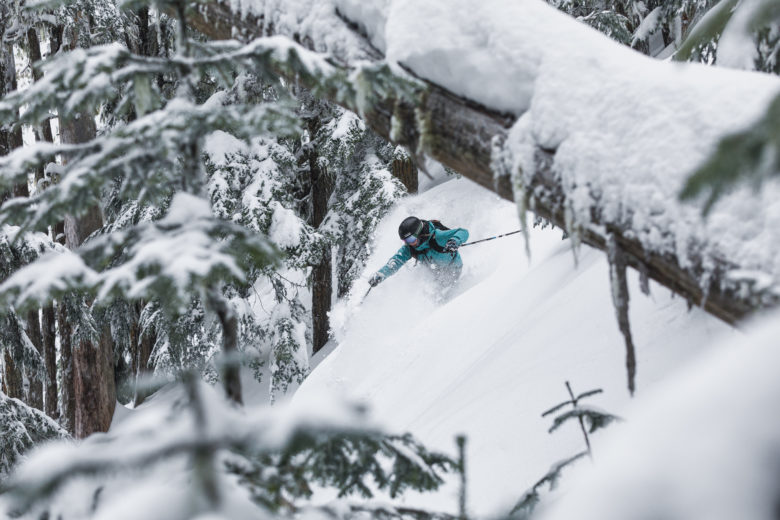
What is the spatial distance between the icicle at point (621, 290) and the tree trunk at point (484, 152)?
0.03 meters

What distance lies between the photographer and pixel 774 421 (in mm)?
761

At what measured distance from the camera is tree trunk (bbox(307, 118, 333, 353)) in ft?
46.2

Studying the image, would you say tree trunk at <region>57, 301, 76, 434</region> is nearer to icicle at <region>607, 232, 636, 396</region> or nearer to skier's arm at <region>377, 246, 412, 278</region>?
skier's arm at <region>377, 246, 412, 278</region>

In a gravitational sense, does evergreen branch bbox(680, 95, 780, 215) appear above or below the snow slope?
above

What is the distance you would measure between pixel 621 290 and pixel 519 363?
2512 millimetres

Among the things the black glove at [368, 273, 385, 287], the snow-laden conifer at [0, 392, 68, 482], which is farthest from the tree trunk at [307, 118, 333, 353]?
the snow-laden conifer at [0, 392, 68, 482]

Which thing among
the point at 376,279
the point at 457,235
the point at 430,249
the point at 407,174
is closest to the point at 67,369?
the point at 376,279

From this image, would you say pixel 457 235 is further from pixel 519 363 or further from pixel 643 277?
pixel 643 277

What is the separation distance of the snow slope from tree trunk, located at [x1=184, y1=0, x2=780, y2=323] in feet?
3.19

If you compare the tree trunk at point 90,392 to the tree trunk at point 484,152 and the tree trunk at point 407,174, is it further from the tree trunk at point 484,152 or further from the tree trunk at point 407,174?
the tree trunk at point 484,152

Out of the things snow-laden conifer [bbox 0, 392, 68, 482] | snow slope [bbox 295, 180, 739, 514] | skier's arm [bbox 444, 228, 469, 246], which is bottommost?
snow-laden conifer [bbox 0, 392, 68, 482]

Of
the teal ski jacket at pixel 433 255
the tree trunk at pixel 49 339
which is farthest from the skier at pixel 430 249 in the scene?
the tree trunk at pixel 49 339

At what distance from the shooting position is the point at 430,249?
10398 millimetres

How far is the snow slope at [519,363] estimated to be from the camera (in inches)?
155
